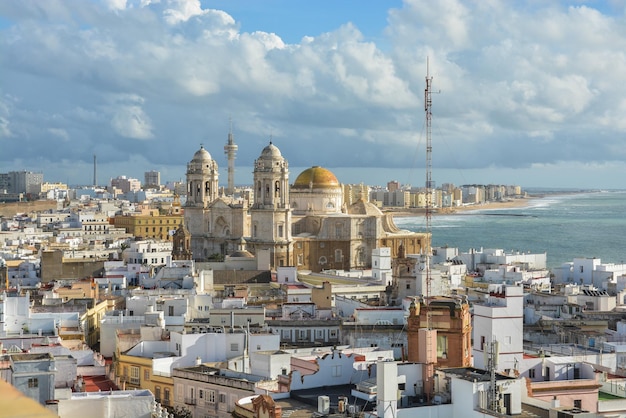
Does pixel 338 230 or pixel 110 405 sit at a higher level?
pixel 338 230

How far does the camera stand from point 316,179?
163ft

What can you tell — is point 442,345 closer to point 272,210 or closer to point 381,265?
point 381,265

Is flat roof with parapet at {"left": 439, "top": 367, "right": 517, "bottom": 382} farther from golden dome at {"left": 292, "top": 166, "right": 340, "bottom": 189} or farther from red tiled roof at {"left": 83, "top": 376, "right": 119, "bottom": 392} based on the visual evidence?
golden dome at {"left": 292, "top": 166, "right": 340, "bottom": 189}

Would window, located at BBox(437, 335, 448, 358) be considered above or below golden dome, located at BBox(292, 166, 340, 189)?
below

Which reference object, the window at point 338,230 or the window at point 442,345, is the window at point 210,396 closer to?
the window at point 442,345

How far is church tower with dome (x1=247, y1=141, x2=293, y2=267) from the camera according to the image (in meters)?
43.5

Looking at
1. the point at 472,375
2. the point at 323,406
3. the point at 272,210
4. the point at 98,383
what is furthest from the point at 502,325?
the point at 272,210

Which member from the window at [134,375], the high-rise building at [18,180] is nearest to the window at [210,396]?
the window at [134,375]

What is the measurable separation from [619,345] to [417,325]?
6704 millimetres

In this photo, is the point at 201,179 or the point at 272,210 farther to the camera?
the point at 201,179

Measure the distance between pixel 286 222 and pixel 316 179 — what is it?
624cm

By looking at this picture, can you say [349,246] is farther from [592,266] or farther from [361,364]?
[361,364]

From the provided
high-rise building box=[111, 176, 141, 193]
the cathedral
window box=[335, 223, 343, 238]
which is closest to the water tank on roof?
the cathedral

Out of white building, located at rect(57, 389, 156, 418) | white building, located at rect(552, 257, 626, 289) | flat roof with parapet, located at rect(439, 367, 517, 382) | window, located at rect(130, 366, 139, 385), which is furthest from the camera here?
white building, located at rect(552, 257, 626, 289)
